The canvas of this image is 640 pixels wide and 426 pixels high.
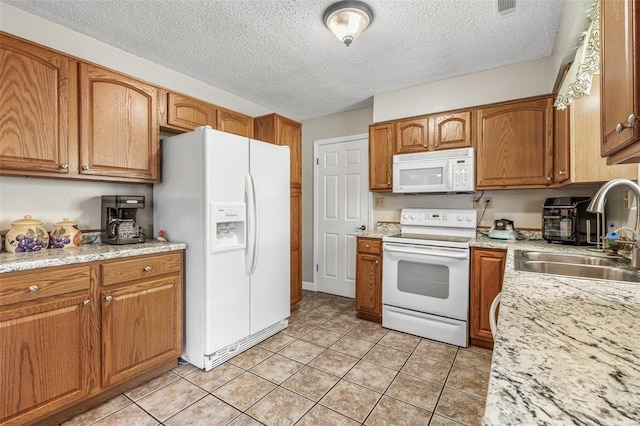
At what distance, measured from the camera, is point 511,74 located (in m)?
2.66

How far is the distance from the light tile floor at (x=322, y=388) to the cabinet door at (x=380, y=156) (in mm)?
1592

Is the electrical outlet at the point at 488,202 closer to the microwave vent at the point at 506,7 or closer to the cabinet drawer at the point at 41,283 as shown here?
the microwave vent at the point at 506,7

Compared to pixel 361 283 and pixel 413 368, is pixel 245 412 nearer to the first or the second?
pixel 413 368

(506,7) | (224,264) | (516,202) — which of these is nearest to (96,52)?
(224,264)

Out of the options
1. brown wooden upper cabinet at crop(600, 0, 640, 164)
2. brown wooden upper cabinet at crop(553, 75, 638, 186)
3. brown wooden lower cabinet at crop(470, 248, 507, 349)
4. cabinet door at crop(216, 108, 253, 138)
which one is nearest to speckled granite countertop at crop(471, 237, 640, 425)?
brown wooden upper cabinet at crop(600, 0, 640, 164)

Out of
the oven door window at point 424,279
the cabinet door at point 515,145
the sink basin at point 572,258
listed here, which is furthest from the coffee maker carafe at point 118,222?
the cabinet door at point 515,145

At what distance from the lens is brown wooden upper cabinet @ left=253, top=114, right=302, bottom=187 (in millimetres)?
3098

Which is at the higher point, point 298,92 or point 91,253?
point 298,92

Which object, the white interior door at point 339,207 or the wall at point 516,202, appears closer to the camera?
the wall at point 516,202

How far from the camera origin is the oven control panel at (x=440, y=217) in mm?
2932

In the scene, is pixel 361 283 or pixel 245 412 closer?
pixel 245 412

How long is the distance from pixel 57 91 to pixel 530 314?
2695mm

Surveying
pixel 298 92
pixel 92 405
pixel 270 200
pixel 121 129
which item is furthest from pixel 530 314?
pixel 298 92

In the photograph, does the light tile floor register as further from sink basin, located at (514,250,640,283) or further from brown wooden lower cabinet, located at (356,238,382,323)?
sink basin, located at (514,250,640,283)
